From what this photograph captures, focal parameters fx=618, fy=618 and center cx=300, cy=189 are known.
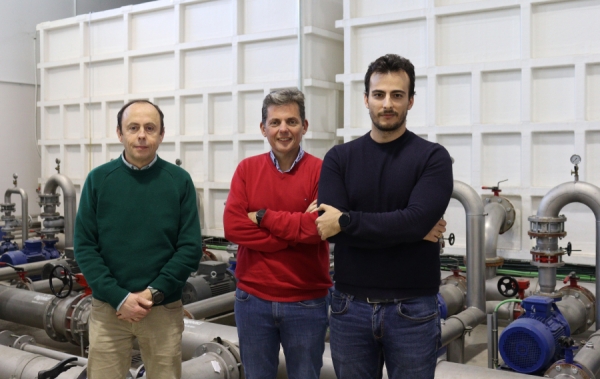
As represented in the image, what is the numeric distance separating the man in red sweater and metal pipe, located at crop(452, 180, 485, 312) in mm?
2325

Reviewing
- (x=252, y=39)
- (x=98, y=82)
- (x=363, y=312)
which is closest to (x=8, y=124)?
(x=98, y=82)

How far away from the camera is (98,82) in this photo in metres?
7.38

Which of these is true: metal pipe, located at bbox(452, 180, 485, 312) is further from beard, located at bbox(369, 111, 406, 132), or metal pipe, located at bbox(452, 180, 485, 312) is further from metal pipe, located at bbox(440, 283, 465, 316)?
beard, located at bbox(369, 111, 406, 132)

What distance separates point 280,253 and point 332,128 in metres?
4.01

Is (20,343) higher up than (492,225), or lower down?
lower down

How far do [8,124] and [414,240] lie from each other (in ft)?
20.4

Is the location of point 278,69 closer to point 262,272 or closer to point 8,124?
point 8,124

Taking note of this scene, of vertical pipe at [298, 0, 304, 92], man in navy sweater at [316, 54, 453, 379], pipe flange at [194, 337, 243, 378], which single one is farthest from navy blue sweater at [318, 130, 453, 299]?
vertical pipe at [298, 0, 304, 92]

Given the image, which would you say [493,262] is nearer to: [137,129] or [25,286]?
[137,129]

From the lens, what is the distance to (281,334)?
7.38 ft

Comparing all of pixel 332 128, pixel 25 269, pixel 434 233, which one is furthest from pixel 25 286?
pixel 434 233

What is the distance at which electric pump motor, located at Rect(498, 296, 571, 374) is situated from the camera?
3.43 metres

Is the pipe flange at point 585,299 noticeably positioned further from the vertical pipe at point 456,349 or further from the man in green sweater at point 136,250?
the man in green sweater at point 136,250

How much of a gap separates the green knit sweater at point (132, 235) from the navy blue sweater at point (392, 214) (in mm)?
623
